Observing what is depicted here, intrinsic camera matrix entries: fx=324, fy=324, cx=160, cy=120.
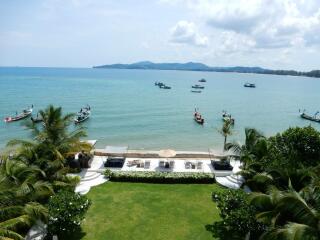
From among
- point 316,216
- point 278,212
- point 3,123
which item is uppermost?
point 316,216

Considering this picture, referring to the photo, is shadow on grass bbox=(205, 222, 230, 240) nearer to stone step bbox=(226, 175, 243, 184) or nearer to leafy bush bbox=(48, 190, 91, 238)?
stone step bbox=(226, 175, 243, 184)

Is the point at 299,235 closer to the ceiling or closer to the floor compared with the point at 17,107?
closer to the ceiling

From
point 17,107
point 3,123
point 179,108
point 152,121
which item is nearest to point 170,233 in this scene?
point 152,121

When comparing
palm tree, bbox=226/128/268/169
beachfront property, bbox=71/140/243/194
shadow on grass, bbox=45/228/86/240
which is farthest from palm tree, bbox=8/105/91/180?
palm tree, bbox=226/128/268/169

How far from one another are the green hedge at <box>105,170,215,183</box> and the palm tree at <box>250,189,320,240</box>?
309 inches

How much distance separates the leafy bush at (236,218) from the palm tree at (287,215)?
0.52 metres

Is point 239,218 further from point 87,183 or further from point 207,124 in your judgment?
point 207,124

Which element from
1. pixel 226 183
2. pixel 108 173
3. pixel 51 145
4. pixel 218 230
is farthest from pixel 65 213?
pixel 226 183

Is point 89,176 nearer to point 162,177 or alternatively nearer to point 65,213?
point 162,177

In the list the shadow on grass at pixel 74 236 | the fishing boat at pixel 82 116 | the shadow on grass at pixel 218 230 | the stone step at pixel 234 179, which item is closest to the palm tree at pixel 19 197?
the shadow on grass at pixel 74 236

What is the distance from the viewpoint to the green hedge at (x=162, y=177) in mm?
21062

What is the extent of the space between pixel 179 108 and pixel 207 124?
15840 mm

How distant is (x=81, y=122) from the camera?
5122cm

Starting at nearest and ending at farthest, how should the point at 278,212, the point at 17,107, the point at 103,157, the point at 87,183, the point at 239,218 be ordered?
1. the point at 278,212
2. the point at 239,218
3. the point at 87,183
4. the point at 103,157
5. the point at 17,107
